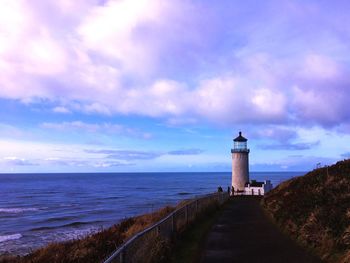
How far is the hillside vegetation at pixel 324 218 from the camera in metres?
10.2

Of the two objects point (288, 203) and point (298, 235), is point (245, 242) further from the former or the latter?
point (288, 203)

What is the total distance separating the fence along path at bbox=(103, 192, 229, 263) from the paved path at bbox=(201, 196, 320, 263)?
1078mm

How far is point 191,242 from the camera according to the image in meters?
12.8

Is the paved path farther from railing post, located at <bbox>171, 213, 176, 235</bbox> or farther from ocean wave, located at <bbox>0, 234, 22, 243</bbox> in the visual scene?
ocean wave, located at <bbox>0, 234, 22, 243</bbox>

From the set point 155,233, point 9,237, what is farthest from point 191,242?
point 9,237

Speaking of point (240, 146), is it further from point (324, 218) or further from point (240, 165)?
point (324, 218)

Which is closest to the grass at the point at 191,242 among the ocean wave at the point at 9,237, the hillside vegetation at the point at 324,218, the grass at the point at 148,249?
the grass at the point at 148,249

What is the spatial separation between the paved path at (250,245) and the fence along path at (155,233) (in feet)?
3.54

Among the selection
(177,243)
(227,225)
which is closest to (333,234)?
(177,243)

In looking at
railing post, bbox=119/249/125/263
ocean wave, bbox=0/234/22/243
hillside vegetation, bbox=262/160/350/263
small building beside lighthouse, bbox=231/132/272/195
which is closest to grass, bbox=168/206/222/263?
hillside vegetation, bbox=262/160/350/263

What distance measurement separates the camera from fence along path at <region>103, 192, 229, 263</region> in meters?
6.97

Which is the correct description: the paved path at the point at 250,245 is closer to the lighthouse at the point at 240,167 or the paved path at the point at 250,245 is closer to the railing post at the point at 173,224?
the railing post at the point at 173,224

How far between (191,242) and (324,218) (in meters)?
3.97

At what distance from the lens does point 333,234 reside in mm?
10727
